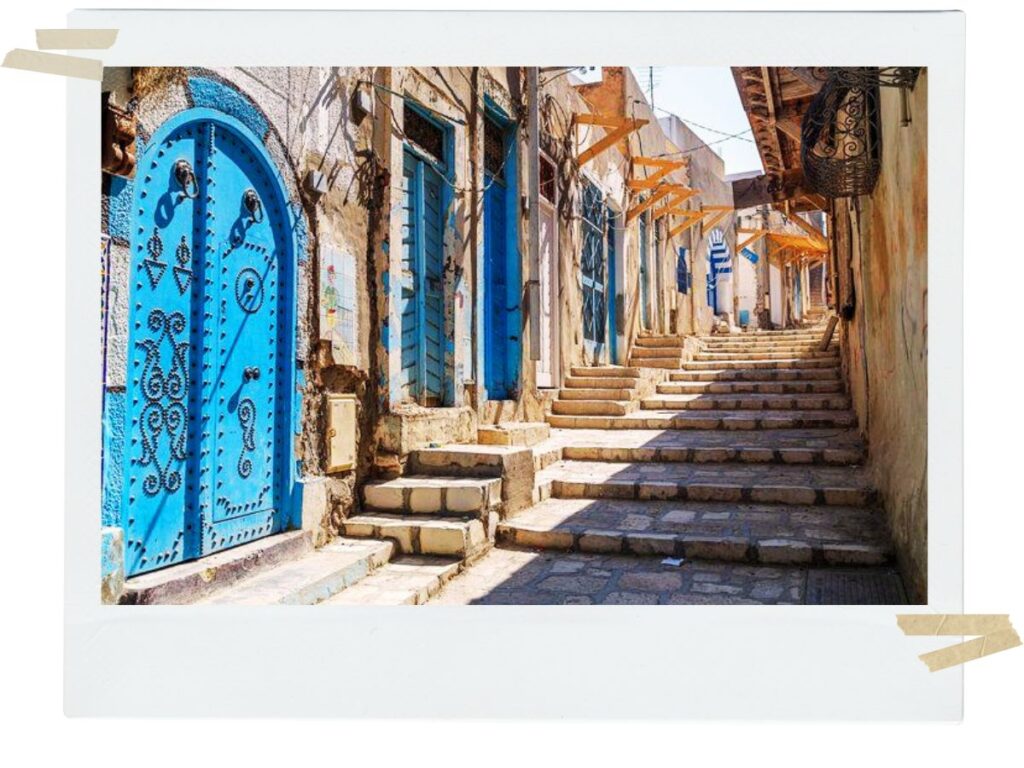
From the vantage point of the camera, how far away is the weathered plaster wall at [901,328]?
3387 millimetres

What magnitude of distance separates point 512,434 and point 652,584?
272 cm

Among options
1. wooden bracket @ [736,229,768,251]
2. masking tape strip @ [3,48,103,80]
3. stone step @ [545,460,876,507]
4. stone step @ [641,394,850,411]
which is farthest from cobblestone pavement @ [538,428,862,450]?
wooden bracket @ [736,229,768,251]

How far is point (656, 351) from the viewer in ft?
38.4

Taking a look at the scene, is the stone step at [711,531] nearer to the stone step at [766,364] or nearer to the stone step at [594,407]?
the stone step at [594,407]

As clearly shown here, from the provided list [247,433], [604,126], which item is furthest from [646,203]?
[247,433]

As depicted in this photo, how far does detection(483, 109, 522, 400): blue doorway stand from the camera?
7757 millimetres

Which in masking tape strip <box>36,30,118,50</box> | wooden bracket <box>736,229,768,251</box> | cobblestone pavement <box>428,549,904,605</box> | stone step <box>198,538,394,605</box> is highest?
wooden bracket <box>736,229,768,251</box>

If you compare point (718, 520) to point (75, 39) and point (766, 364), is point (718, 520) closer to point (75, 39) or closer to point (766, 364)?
point (75, 39)

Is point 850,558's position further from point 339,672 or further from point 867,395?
point 339,672

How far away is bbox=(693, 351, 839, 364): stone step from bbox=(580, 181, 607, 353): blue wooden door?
1772mm

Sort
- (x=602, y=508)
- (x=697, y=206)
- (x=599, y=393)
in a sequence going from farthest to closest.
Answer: (x=697, y=206)
(x=599, y=393)
(x=602, y=508)

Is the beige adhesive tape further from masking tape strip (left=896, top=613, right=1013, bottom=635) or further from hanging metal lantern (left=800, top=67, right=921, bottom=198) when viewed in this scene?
hanging metal lantern (left=800, top=67, right=921, bottom=198)

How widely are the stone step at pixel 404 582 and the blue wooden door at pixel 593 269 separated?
21.4 ft

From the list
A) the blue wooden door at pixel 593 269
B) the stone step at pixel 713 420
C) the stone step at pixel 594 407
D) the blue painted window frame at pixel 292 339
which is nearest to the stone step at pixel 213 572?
the blue painted window frame at pixel 292 339
